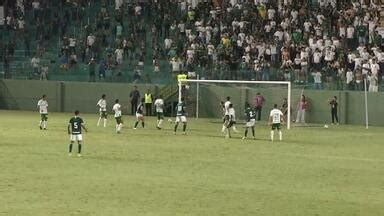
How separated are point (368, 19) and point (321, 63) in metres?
4.47

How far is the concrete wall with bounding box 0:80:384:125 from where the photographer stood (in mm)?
53344

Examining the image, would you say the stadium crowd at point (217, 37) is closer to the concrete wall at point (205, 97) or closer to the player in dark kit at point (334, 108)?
the concrete wall at point (205, 97)

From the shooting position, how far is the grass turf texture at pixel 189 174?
68.2 ft

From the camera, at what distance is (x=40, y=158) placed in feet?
101

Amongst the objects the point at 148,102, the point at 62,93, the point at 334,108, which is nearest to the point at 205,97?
the point at 148,102

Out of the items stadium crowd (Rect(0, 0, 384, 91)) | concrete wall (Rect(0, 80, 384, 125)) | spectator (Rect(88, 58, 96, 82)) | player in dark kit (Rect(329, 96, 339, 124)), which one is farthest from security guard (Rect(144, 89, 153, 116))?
player in dark kit (Rect(329, 96, 339, 124))

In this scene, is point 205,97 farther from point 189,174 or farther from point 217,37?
point 189,174

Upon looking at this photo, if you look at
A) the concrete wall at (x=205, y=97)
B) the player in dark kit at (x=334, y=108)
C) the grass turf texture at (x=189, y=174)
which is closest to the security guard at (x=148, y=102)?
the concrete wall at (x=205, y=97)

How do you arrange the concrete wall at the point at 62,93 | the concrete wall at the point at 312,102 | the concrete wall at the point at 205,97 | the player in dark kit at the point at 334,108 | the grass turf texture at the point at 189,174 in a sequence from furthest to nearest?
the concrete wall at the point at 62,93
the concrete wall at the point at 205,97
the concrete wall at the point at 312,102
the player in dark kit at the point at 334,108
the grass turf texture at the point at 189,174

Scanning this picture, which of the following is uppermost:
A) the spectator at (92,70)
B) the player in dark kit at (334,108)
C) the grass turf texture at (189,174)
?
the spectator at (92,70)

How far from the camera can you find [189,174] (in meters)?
27.0

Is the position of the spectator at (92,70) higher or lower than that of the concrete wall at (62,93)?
higher

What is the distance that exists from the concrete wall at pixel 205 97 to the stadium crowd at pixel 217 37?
86cm

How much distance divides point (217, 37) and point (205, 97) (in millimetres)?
4262
